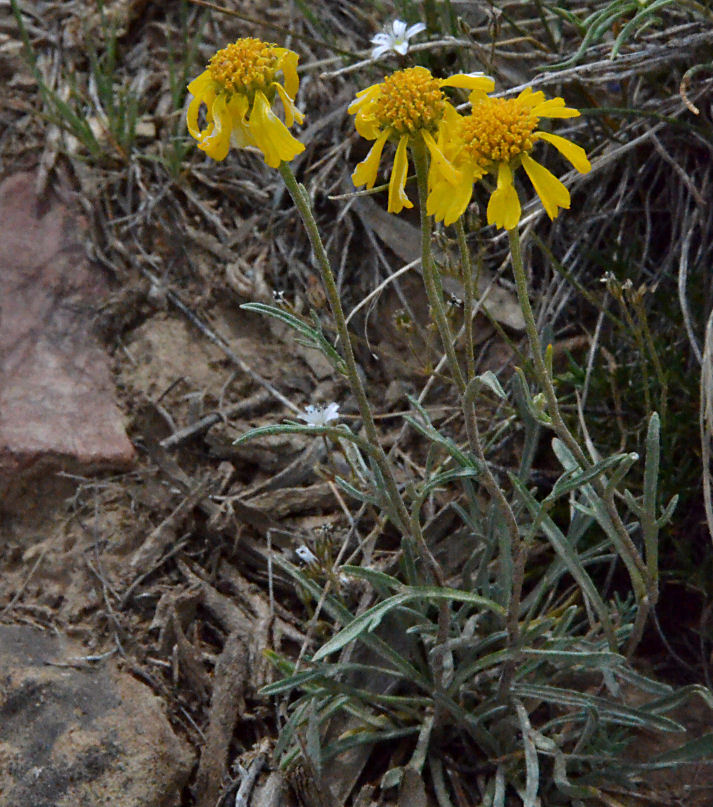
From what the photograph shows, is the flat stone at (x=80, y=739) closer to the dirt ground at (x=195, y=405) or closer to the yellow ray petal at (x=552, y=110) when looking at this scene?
the dirt ground at (x=195, y=405)

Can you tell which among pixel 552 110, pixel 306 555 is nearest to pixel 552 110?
pixel 552 110

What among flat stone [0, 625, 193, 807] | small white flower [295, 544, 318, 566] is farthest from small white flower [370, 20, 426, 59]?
flat stone [0, 625, 193, 807]

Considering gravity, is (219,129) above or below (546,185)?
above

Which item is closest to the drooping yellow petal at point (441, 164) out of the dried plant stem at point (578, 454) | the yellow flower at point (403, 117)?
the yellow flower at point (403, 117)

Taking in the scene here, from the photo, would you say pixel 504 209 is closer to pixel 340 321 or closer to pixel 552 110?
pixel 552 110

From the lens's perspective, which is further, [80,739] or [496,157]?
[80,739]

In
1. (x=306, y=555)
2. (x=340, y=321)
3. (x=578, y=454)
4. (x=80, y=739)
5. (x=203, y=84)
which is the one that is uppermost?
(x=203, y=84)

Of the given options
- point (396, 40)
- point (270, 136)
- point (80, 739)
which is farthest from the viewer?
point (396, 40)
